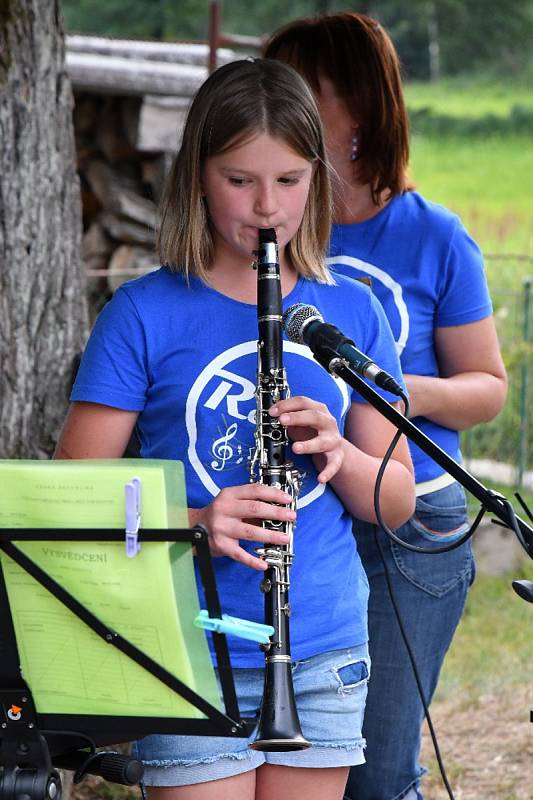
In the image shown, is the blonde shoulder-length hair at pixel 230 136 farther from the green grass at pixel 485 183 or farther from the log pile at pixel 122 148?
the green grass at pixel 485 183

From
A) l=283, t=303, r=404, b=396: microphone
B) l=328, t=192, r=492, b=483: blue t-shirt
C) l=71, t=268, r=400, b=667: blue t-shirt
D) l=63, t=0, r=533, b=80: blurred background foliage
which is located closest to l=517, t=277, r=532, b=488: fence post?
l=328, t=192, r=492, b=483: blue t-shirt

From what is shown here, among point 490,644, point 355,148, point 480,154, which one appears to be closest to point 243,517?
point 355,148

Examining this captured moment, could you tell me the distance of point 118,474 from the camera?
5.05ft

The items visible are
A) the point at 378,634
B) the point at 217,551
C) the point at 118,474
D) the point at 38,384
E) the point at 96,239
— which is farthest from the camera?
the point at 96,239

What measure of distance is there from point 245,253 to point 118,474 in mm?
578

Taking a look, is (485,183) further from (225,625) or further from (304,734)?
(225,625)

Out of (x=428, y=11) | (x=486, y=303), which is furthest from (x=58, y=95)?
(x=428, y=11)

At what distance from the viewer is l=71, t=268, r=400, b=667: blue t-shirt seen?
75.6 inches

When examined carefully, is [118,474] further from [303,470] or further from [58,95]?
[58,95]

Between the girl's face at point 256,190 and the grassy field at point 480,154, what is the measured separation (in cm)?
988

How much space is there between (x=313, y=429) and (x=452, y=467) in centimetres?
32

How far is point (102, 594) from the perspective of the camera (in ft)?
5.19

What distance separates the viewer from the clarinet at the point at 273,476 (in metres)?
1.73

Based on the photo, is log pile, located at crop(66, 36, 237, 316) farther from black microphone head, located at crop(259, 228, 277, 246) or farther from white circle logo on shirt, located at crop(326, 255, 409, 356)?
black microphone head, located at crop(259, 228, 277, 246)
